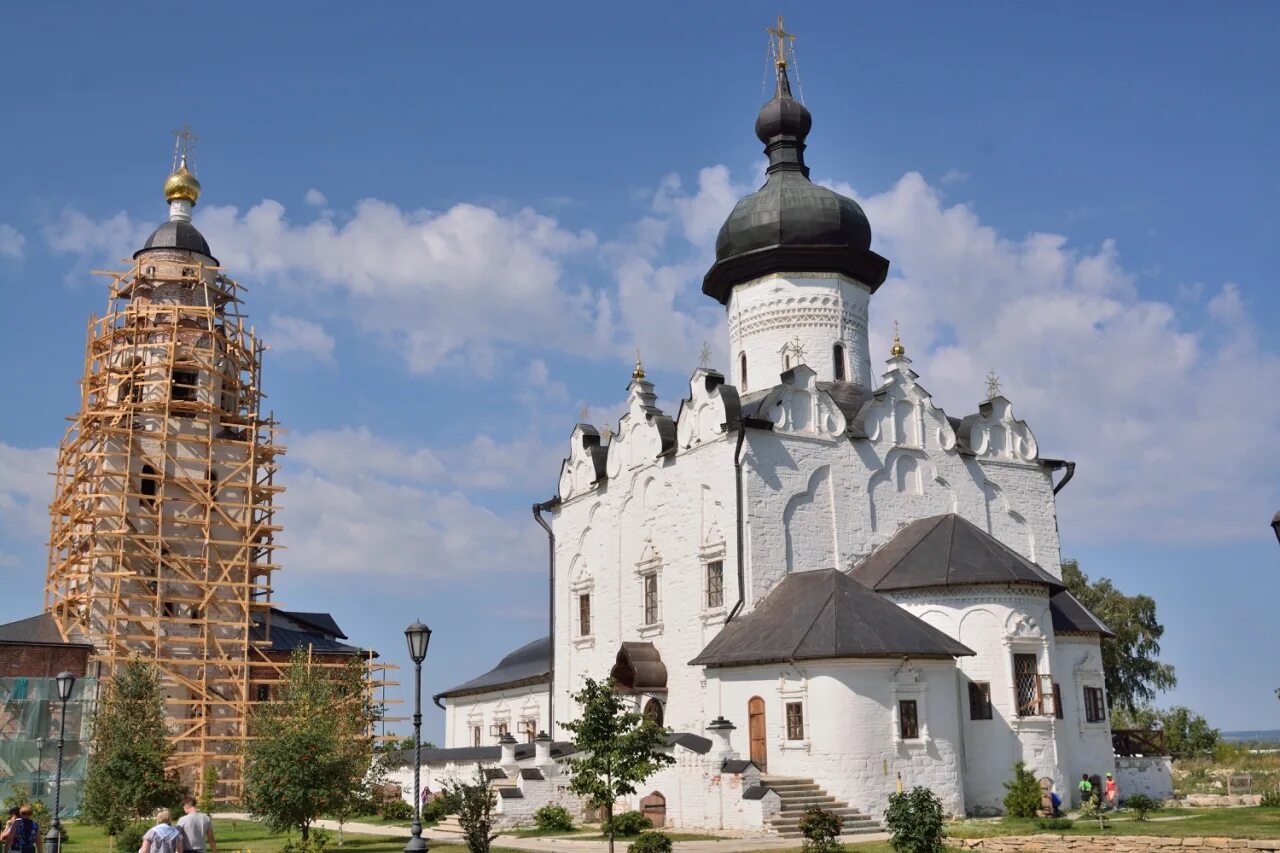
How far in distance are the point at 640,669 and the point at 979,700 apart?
759 centimetres

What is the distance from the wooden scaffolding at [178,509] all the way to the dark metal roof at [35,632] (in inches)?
15.1

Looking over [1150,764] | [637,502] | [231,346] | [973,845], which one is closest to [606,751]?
[973,845]

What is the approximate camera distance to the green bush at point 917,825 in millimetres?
15086

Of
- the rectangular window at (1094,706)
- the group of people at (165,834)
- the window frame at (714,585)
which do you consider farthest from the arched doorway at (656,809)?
the group of people at (165,834)

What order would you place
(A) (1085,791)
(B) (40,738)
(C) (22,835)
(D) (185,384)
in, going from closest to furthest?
1. (C) (22,835)
2. (A) (1085,791)
3. (B) (40,738)
4. (D) (185,384)

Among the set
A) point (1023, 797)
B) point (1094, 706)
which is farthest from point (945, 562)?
point (1094, 706)

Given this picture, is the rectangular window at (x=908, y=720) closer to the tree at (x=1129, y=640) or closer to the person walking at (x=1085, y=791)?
the person walking at (x=1085, y=791)

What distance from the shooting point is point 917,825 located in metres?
15.1

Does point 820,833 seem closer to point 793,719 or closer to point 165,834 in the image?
point 793,719

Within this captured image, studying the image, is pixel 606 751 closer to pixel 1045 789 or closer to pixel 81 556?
pixel 1045 789

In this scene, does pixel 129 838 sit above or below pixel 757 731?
below

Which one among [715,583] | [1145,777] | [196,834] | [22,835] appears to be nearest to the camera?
[196,834]

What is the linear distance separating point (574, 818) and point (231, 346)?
71.4 ft

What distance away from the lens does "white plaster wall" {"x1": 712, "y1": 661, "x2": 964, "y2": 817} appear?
2184 cm
